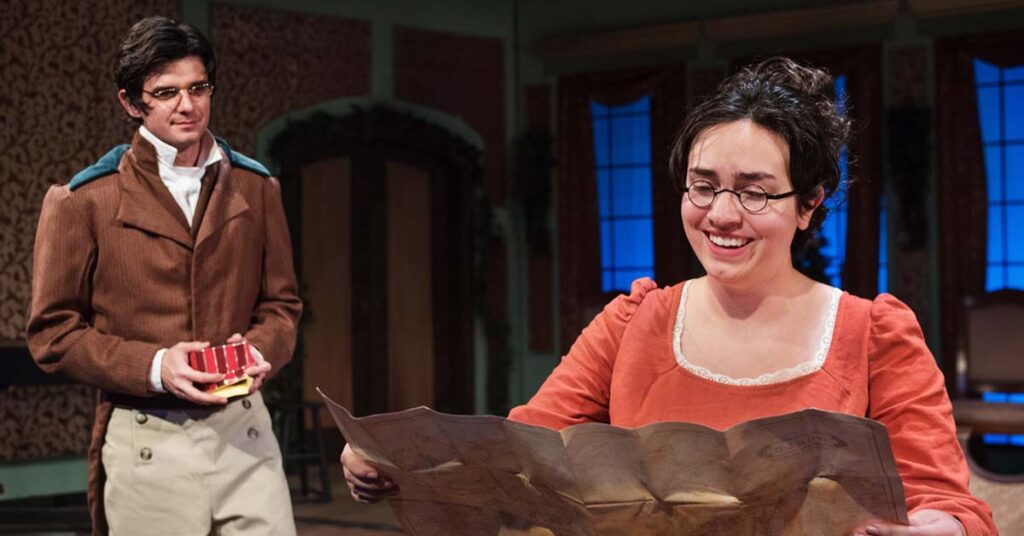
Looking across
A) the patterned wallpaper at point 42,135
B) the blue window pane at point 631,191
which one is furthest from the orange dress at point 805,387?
the blue window pane at point 631,191

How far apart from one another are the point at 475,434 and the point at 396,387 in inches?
311

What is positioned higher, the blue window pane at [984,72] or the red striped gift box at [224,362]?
the blue window pane at [984,72]

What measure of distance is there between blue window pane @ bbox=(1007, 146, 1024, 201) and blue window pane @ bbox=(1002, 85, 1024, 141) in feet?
0.28

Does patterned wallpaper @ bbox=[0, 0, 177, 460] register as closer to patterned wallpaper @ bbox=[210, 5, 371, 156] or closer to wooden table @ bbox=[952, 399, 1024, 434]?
patterned wallpaper @ bbox=[210, 5, 371, 156]

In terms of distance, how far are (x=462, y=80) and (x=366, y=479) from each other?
8.28 meters

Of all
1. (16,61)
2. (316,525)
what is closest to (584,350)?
(316,525)

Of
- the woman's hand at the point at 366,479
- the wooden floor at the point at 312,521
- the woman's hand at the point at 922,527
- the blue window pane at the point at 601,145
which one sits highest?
the blue window pane at the point at 601,145

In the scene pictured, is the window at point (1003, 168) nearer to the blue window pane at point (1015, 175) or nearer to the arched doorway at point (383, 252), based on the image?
the blue window pane at point (1015, 175)

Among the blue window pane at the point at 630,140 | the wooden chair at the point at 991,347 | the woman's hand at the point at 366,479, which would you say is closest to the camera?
the woman's hand at the point at 366,479

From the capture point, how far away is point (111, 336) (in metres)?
2.10

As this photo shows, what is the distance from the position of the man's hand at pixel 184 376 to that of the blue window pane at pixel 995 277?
271 inches

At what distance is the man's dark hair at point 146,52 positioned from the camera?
6.98ft

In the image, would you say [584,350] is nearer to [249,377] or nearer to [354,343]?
[249,377]

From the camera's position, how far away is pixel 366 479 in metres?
1.24
